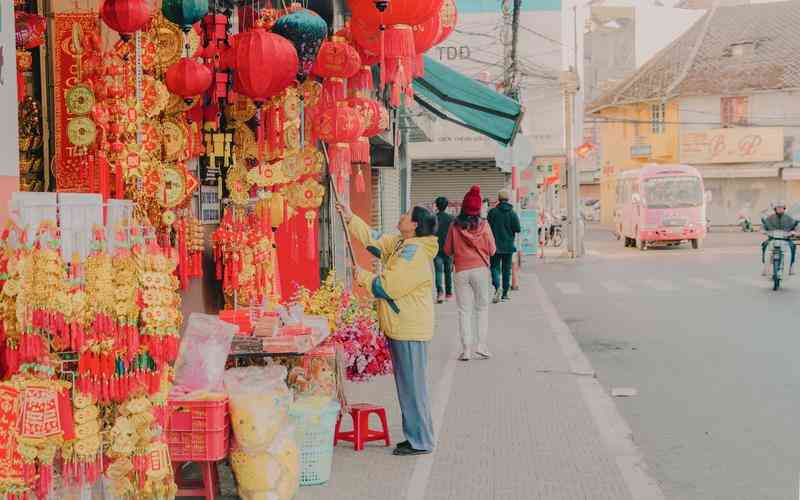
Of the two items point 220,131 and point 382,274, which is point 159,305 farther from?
point 220,131

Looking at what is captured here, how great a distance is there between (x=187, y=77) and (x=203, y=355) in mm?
2258

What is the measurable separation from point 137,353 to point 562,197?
242 feet

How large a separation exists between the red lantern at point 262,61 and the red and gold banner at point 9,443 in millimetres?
3338

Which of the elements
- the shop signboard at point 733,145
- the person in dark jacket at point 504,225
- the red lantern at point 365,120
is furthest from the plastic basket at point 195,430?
the shop signboard at point 733,145

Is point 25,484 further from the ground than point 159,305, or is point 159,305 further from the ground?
point 159,305

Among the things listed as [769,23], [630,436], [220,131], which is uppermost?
[769,23]

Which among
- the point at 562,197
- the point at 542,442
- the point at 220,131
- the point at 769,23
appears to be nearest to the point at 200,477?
the point at 542,442

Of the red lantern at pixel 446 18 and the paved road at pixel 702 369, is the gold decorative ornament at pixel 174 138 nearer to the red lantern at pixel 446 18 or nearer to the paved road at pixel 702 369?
the red lantern at pixel 446 18

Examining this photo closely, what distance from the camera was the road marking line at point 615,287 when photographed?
1967 cm

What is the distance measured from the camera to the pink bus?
34.9 metres

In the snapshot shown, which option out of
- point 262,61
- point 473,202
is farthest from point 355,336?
point 473,202

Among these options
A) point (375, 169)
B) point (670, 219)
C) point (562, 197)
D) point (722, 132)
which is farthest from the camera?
point (562, 197)

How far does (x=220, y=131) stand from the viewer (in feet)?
27.1

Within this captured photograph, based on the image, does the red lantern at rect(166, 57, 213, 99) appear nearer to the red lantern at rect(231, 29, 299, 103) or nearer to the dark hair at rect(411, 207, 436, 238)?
the red lantern at rect(231, 29, 299, 103)
